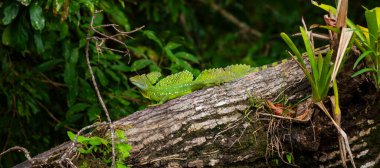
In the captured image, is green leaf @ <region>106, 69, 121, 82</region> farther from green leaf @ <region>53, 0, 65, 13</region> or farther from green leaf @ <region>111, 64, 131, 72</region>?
green leaf @ <region>53, 0, 65, 13</region>

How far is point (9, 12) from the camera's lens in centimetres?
321

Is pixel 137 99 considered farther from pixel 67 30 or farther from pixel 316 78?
pixel 316 78

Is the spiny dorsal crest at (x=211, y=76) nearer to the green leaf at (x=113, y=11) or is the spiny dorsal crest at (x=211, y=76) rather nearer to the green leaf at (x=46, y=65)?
the green leaf at (x=113, y=11)

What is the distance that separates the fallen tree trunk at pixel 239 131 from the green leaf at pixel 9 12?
1.03m

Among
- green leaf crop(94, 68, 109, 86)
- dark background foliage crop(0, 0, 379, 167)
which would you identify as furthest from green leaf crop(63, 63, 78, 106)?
green leaf crop(94, 68, 109, 86)

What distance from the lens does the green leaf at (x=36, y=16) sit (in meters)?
3.16

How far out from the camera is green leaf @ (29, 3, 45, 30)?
316 cm

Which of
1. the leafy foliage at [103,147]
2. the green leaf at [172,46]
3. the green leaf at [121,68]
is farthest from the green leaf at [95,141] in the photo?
the green leaf at [172,46]

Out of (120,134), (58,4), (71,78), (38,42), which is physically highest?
(58,4)

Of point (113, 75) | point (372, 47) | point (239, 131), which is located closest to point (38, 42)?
point (113, 75)

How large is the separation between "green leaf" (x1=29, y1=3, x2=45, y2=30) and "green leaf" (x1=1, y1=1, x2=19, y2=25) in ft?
0.37

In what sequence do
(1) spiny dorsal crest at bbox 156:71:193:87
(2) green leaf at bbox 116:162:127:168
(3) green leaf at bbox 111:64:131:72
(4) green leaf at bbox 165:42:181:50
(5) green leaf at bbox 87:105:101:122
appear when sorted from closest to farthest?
(2) green leaf at bbox 116:162:127:168, (1) spiny dorsal crest at bbox 156:71:193:87, (5) green leaf at bbox 87:105:101:122, (3) green leaf at bbox 111:64:131:72, (4) green leaf at bbox 165:42:181:50

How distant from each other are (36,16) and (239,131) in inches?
59.5

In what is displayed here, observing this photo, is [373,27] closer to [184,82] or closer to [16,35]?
[184,82]
